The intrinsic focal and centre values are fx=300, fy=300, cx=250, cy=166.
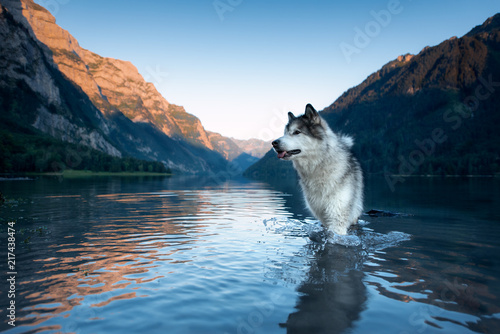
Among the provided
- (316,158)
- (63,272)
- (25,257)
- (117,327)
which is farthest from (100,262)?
(316,158)

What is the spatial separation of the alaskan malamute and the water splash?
690 millimetres

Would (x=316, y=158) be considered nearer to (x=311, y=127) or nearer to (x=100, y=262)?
(x=311, y=127)

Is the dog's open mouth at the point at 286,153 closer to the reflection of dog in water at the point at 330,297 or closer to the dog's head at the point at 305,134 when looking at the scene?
the dog's head at the point at 305,134

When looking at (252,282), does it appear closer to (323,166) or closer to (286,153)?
(286,153)

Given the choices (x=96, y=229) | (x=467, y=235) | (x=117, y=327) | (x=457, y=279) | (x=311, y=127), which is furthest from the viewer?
(x=96, y=229)

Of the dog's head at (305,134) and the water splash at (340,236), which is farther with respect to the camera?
the water splash at (340,236)

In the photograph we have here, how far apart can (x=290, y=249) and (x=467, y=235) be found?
8000 millimetres

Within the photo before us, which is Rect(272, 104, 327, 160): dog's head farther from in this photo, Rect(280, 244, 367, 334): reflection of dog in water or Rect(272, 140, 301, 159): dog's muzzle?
Rect(280, 244, 367, 334): reflection of dog in water

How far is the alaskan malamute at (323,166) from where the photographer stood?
884 cm

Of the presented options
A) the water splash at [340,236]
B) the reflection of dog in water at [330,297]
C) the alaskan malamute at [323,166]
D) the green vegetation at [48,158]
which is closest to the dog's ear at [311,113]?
the alaskan malamute at [323,166]

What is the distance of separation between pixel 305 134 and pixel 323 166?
1244 mm

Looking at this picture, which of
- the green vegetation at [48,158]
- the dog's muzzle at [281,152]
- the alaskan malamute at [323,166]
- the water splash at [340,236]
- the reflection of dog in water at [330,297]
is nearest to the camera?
the reflection of dog in water at [330,297]

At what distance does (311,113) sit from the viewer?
8.79 m

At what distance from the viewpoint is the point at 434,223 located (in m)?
15.6
